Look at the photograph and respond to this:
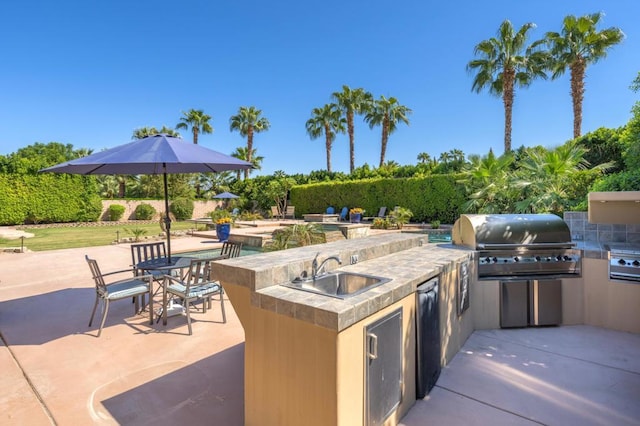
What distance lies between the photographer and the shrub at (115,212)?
22.9 metres

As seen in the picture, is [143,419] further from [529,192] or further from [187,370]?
[529,192]

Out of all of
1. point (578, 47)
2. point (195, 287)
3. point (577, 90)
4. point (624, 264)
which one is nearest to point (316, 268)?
point (195, 287)

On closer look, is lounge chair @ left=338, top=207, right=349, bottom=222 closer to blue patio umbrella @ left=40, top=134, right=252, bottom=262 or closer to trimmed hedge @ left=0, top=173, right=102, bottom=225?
blue patio umbrella @ left=40, top=134, right=252, bottom=262

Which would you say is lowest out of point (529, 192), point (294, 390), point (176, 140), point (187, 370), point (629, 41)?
point (187, 370)

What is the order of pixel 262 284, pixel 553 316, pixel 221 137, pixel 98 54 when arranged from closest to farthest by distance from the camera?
pixel 262 284 → pixel 553 316 → pixel 98 54 → pixel 221 137

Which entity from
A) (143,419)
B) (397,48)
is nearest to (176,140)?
(143,419)

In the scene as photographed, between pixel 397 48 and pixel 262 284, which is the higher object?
pixel 397 48

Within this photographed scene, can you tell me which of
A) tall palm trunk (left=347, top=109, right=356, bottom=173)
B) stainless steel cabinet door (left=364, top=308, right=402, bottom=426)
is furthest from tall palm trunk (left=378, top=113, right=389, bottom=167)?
stainless steel cabinet door (left=364, top=308, right=402, bottom=426)

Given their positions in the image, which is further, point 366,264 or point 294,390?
point 366,264

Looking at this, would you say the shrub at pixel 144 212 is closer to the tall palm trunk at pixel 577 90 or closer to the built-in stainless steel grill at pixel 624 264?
the built-in stainless steel grill at pixel 624 264

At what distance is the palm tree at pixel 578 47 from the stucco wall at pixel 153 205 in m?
Answer: 23.2

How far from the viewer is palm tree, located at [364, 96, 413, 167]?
25609 millimetres

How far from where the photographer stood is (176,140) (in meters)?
4.52

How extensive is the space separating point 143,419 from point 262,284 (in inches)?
52.1
